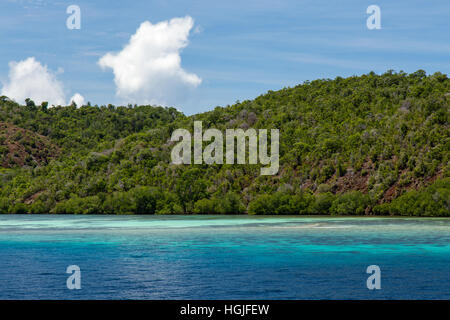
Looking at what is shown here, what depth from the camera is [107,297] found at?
27.3 metres

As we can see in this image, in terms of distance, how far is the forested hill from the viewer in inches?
4094

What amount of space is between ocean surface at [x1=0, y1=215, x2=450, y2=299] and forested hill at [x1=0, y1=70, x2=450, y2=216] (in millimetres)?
44081

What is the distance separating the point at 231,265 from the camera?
3741cm

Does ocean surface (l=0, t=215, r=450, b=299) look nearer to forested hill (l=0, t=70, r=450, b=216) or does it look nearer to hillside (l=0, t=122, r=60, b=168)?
forested hill (l=0, t=70, r=450, b=216)

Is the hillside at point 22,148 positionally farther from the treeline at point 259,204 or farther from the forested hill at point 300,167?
the treeline at point 259,204

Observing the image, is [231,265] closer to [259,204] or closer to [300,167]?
[259,204]

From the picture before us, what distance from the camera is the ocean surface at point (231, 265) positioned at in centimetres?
2831

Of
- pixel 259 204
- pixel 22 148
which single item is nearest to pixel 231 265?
pixel 259 204

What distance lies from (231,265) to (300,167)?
299 ft

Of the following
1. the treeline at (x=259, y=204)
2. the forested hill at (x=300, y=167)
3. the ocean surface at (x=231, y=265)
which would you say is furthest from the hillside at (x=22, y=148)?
the ocean surface at (x=231, y=265)

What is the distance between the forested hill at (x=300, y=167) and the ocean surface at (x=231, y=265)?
145ft

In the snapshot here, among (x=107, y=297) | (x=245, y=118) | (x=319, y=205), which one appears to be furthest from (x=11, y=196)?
(x=107, y=297)

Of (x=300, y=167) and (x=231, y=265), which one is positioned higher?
(x=300, y=167)

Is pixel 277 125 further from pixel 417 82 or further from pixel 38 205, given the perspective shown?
pixel 38 205
